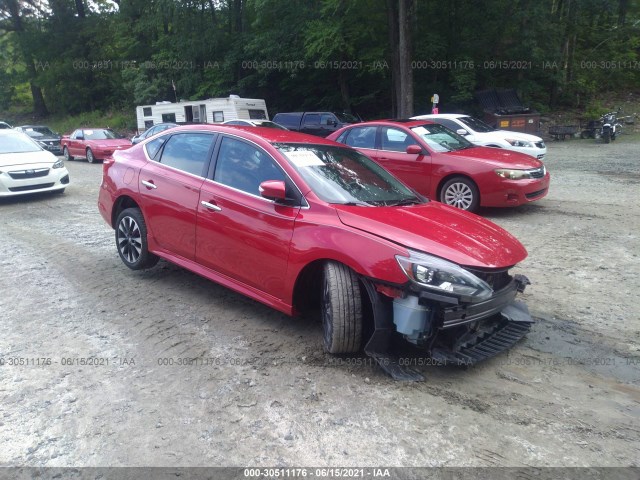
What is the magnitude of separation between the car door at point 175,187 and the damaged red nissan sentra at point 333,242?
0.05 feet

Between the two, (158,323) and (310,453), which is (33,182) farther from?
(310,453)

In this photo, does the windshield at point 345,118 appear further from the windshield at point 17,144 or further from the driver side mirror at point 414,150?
the driver side mirror at point 414,150

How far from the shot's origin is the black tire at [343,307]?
3627 mm

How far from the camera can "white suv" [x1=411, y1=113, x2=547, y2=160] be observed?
12375 millimetres

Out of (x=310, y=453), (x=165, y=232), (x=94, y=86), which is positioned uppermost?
(x=94, y=86)

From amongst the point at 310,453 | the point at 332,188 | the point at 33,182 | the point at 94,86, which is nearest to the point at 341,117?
the point at 33,182

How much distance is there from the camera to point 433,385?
139 inches

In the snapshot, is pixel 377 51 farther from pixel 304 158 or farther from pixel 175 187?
pixel 304 158

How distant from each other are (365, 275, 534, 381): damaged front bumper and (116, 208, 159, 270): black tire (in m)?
2.94

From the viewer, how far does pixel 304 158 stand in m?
4.49

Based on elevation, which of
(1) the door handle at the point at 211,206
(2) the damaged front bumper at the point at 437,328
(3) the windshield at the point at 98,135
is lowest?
(2) the damaged front bumper at the point at 437,328

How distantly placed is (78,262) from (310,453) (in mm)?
4663

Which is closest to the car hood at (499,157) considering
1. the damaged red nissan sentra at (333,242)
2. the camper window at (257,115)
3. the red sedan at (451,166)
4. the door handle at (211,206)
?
the red sedan at (451,166)

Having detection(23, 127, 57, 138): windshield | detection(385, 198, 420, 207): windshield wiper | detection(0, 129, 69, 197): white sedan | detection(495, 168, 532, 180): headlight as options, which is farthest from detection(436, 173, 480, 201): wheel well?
detection(23, 127, 57, 138): windshield
